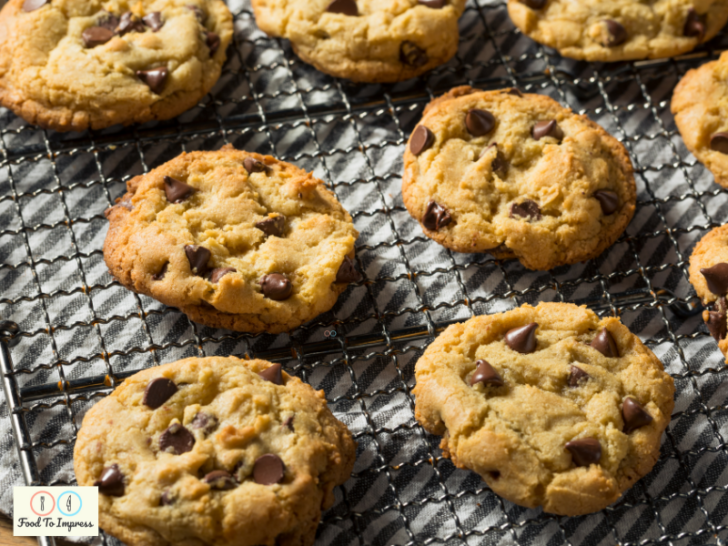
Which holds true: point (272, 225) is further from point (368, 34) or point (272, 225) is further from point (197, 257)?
point (368, 34)

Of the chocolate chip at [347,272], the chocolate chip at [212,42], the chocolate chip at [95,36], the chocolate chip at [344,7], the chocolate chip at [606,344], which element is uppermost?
the chocolate chip at [344,7]

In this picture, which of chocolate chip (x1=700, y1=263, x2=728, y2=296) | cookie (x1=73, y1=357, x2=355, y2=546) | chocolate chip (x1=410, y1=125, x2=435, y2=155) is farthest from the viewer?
chocolate chip (x1=410, y1=125, x2=435, y2=155)

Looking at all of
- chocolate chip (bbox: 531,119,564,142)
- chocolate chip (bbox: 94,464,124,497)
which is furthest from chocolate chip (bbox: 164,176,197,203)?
chocolate chip (bbox: 531,119,564,142)

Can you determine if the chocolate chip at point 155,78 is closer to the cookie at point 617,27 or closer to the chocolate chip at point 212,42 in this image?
the chocolate chip at point 212,42

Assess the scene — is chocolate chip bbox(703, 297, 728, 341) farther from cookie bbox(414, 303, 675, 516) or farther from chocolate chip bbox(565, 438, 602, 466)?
chocolate chip bbox(565, 438, 602, 466)

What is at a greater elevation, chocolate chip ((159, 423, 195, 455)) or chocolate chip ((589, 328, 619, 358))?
chocolate chip ((589, 328, 619, 358))

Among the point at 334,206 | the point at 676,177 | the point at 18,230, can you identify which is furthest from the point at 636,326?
the point at 18,230

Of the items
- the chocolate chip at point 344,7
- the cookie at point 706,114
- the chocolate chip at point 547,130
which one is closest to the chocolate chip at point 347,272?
the chocolate chip at point 547,130
